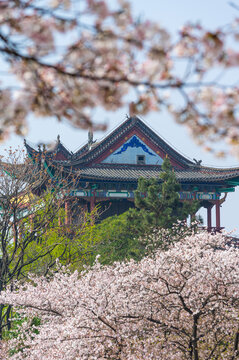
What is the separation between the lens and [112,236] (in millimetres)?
19062

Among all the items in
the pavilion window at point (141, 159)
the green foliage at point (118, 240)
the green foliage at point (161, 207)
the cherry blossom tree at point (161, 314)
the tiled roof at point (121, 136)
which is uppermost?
the tiled roof at point (121, 136)

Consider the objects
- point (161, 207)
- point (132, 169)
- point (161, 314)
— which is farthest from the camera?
point (132, 169)

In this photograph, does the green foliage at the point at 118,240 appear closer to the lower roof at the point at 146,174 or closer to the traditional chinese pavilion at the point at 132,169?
the lower roof at the point at 146,174

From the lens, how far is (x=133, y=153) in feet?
96.0

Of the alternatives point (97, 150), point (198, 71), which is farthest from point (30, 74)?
point (97, 150)

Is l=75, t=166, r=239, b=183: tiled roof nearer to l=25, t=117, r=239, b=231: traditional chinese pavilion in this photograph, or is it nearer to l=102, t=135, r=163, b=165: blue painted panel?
l=25, t=117, r=239, b=231: traditional chinese pavilion

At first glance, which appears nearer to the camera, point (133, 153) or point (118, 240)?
point (118, 240)

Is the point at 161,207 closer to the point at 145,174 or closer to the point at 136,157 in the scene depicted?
the point at 145,174

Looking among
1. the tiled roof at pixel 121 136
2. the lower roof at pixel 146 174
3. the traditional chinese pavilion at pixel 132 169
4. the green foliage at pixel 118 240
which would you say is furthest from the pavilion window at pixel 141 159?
the green foliage at pixel 118 240

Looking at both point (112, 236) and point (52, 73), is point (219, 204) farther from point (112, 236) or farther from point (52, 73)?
point (52, 73)

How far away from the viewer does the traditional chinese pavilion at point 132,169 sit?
91.0 feet

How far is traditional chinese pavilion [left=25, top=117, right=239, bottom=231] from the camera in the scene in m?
27.8

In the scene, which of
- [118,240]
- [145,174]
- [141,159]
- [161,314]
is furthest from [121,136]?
[161,314]

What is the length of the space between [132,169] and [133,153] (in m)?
1.09
